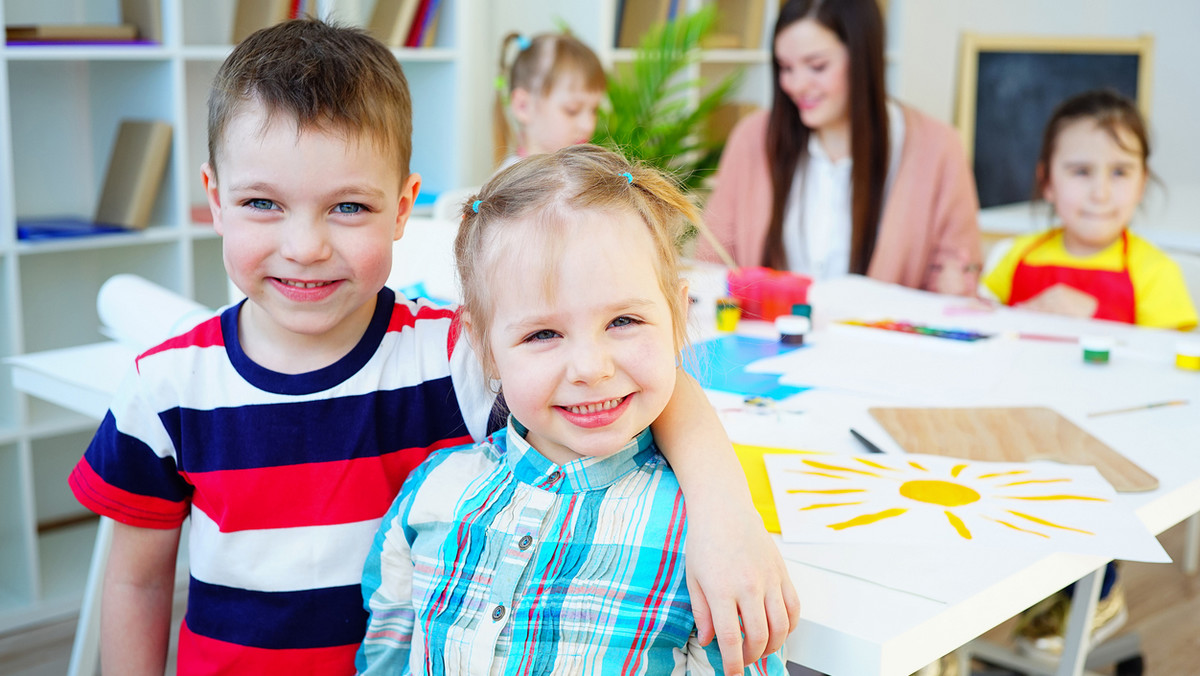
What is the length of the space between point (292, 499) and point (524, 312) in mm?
305

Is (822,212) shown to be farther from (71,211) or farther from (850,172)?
(71,211)

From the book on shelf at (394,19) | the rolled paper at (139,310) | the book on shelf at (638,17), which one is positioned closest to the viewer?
the rolled paper at (139,310)

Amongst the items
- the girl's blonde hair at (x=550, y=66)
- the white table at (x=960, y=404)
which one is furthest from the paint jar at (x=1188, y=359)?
the girl's blonde hair at (x=550, y=66)

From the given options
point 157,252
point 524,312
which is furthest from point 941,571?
point 157,252

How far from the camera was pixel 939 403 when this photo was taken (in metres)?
1.32

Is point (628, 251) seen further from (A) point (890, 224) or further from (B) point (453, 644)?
(A) point (890, 224)

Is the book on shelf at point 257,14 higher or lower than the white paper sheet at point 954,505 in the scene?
higher

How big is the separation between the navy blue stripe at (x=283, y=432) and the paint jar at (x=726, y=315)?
0.79 m

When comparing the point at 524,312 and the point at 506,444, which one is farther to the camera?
the point at 506,444

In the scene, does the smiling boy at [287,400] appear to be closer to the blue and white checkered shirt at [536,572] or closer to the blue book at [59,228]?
the blue and white checkered shirt at [536,572]

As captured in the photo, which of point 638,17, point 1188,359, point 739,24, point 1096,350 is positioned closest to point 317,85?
point 1096,350

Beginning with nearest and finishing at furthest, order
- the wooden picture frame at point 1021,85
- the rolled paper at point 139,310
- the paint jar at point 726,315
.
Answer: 1. the rolled paper at point 139,310
2. the paint jar at point 726,315
3. the wooden picture frame at point 1021,85

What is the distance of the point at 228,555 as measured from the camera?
981 millimetres

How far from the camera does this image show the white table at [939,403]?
78 centimetres
